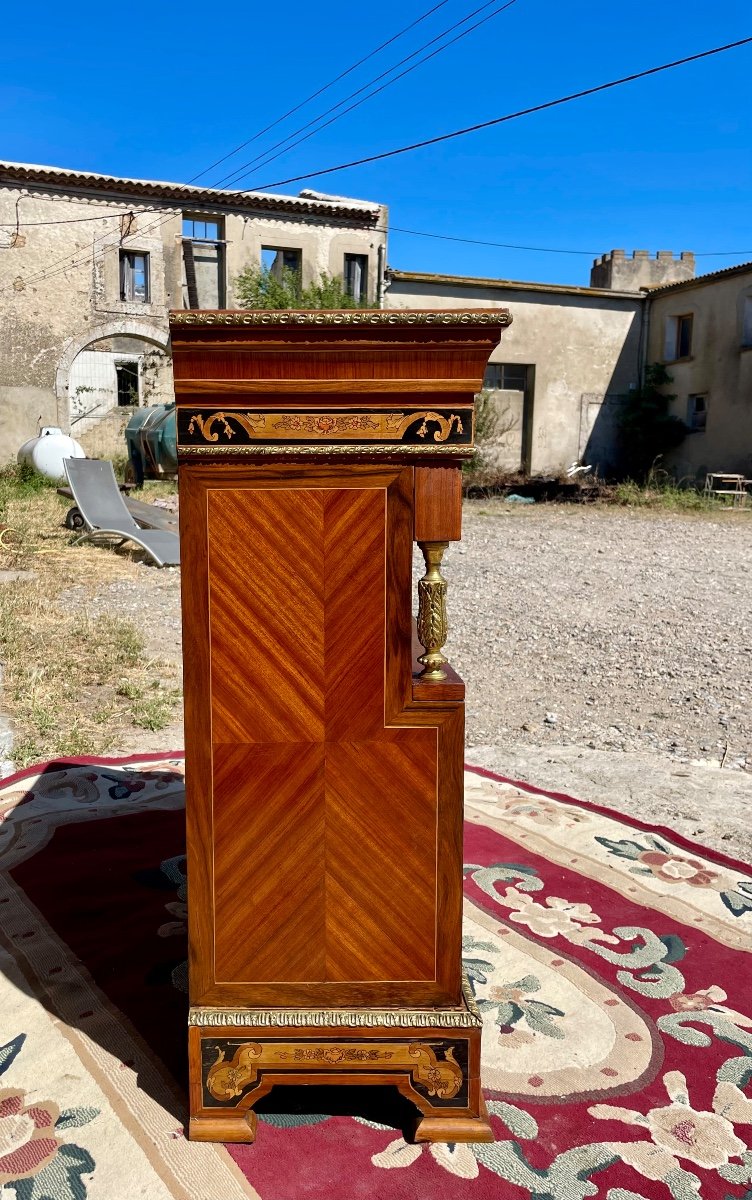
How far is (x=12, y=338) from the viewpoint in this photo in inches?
707

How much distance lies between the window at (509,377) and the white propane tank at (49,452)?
28.7ft

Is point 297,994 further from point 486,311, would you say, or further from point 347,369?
point 486,311

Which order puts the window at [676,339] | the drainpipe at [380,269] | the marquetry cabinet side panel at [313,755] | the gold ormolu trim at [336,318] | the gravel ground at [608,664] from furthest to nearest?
1. the window at [676,339]
2. the drainpipe at [380,269]
3. the gravel ground at [608,664]
4. the marquetry cabinet side panel at [313,755]
5. the gold ormolu trim at [336,318]

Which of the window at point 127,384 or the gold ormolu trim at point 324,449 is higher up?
the window at point 127,384

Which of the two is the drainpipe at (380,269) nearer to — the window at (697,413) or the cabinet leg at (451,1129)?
the window at (697,413)

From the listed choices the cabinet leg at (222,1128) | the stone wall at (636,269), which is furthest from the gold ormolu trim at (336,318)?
the stone wall at (636,269)

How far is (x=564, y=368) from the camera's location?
778 inches

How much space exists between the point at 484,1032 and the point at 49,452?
631 inches

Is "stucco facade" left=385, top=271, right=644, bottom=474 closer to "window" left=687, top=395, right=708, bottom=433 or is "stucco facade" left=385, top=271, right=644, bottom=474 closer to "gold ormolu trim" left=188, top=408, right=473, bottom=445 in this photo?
"window" left=687, top=395, right=708, bottom=433

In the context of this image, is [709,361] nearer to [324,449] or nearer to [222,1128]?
[324,449]

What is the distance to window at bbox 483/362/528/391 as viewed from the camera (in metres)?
19.7

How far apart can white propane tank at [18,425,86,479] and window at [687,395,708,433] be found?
41.1 feet

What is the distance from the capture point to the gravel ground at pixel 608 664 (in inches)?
145

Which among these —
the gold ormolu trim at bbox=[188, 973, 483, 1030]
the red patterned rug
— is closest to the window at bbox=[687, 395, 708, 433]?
the red patterned rug
